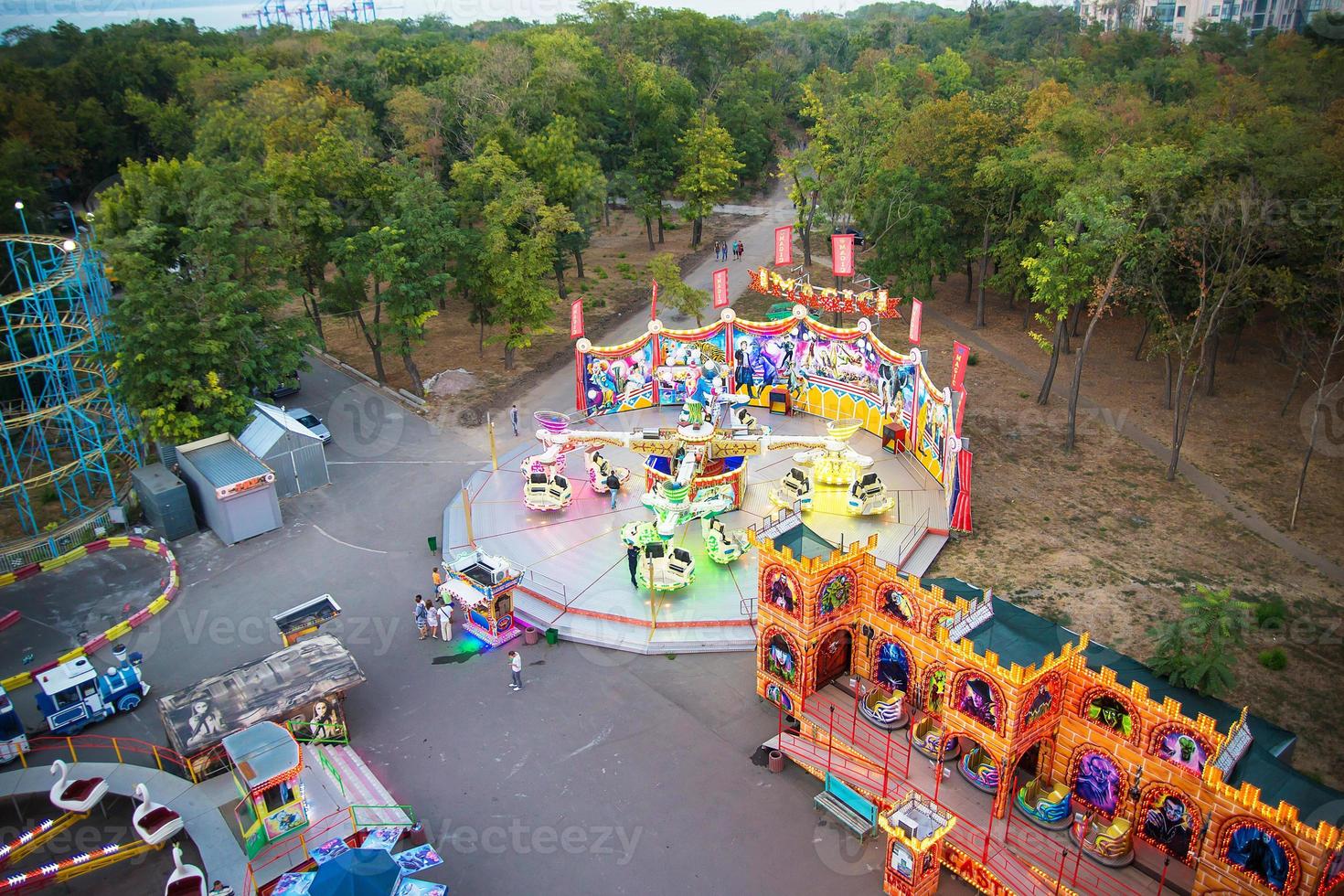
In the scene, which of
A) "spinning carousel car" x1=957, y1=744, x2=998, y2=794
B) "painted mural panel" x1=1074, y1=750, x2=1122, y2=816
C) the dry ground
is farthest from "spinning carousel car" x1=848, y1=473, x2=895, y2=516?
"painted mural panel" x1=1074, y1=750, x2=1122, y2=816

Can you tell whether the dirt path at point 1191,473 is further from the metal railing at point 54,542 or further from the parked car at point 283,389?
the metal railing at point 54,542

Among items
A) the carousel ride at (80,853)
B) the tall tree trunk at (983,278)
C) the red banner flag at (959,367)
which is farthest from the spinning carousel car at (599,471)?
the tall tree trunk at (983,278)

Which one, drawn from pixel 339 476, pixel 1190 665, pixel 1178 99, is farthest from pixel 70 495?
pixel 1178 99

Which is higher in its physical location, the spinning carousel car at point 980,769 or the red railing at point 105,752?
the spinning carousel car at point 980,769

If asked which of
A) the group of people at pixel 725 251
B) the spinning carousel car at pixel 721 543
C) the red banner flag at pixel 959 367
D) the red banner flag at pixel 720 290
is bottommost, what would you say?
the spinning carousel car at pixel 721 543

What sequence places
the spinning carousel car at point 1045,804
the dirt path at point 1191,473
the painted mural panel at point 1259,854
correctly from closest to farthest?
the painted mural panel at point 1259,854, the spinning carousel car at point 1045,804, the dirt path at point 1191,473

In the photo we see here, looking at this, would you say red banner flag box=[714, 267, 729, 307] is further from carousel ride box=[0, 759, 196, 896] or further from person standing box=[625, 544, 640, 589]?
carousel ride box=[0, 759, 196, 896]

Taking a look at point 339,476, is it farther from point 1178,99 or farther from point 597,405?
point 1178,99
